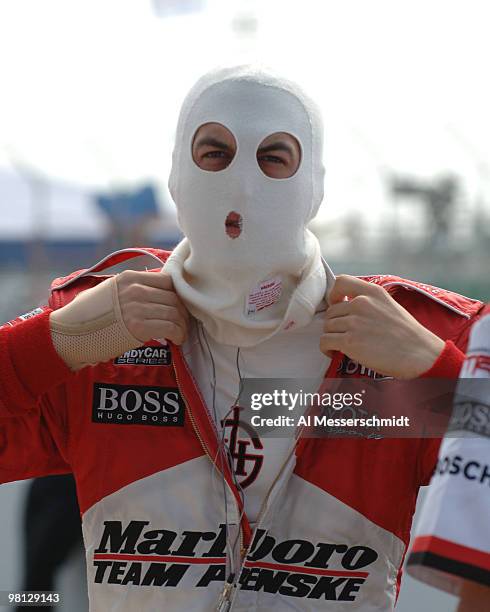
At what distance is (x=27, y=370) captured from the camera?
1947mm

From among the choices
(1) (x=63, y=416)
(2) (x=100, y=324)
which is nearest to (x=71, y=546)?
(1) (x=63, y=416)

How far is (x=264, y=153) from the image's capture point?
6.72 feet

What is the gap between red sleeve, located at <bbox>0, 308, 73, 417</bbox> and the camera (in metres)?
1.95

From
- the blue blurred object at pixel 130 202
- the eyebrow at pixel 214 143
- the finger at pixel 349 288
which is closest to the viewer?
the finger at pixel 349 288

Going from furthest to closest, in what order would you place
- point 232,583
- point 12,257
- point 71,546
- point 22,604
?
1. point 12,257
2. point 71,546
3. point 22,604
4. point 232,583

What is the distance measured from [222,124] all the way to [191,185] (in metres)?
0.16

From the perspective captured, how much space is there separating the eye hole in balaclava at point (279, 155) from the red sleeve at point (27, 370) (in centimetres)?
61

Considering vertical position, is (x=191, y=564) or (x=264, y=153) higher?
(x=264, y=153)

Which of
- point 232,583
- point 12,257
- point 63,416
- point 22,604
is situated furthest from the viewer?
point 12,257

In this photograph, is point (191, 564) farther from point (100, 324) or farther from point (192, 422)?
point (100, 324)

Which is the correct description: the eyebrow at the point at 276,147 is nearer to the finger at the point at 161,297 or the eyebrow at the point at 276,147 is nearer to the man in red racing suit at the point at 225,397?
the man in red racing suit at the point at 225,397

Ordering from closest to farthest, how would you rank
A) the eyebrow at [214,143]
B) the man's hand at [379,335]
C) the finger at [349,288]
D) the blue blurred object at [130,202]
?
the man's hand at [379,335] → the finger at [349,288] → the eyebrow at [214,143] → the blue blurred object at [130,202]

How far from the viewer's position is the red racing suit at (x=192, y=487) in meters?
1.98

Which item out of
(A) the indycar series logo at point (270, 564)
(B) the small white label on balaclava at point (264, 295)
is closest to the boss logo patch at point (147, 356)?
(B) the small white label on balaclava at point (264, 295)
